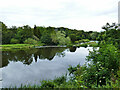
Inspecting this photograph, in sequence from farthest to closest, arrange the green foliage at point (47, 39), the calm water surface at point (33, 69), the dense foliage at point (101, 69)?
1. the green foliage at point (47, 39)
2. the calm water surface at point (33, 69)
3. the dense foliage at point (101, 69)

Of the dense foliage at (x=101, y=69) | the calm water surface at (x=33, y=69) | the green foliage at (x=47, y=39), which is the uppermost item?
the green foliage at (x=47, y=39)

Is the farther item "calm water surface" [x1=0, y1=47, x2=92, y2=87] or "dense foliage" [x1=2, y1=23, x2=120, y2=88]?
"calm water surface" [x1=0, y1=47, x2=92, y2=87]

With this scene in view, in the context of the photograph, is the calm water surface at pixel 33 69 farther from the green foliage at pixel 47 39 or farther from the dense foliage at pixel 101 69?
the green foliage at pixel 47 39

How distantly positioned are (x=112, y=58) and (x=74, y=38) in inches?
1899

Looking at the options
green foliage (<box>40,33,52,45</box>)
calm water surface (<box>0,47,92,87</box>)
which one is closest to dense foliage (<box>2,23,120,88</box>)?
calm water surface (<box>0,47,92,87</box>)

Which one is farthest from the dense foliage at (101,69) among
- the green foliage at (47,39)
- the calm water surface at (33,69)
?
the green foliage at (47,39)

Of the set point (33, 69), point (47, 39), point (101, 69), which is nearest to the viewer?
point (101, 69)

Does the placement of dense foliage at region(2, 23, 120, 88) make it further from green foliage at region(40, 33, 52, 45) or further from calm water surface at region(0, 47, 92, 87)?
green foliage at region(40, 33, 52, 45)

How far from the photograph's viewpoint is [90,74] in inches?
236

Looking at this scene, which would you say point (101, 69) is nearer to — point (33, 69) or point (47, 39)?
point (33, 69)

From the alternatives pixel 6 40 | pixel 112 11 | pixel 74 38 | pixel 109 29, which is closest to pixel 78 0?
pixel 109 29

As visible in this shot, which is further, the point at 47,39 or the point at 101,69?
the point at 47,39

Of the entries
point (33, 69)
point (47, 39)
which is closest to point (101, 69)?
point (33, 69)

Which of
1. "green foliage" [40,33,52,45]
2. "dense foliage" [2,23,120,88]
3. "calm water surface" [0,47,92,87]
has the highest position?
"green foliage" [40,33,52,45]
